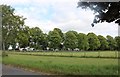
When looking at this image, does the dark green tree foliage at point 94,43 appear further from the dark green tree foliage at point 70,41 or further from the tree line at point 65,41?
the dark green tree foliage at point 70,41

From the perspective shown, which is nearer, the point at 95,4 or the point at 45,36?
the point at 95,4

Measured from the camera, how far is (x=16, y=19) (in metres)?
58.8

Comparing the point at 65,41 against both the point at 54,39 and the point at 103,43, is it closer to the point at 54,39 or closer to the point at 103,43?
the point at 54,39

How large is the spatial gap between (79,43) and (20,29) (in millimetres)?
73885

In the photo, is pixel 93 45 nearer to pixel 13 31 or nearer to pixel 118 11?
pixel 13 31

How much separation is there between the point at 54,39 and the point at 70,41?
21.7 ft

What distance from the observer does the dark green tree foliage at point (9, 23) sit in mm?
57438

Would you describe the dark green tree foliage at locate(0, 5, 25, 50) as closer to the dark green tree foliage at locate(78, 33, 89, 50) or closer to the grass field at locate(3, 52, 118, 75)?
the grass field at locate(3, 52, 118, 75)

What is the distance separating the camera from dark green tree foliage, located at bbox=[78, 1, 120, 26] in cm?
1822

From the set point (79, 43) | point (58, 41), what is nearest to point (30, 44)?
point (58, 41)

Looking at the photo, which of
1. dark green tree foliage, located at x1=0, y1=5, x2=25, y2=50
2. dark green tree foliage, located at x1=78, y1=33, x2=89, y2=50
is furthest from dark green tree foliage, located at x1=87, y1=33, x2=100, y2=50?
dark green tree foliage, located at x1=0, y1=5, x2=25, y2=50

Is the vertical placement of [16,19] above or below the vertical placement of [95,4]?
above

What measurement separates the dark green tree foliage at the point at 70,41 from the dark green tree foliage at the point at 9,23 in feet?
217

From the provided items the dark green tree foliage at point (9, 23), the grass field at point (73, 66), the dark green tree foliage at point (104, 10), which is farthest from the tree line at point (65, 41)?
the dark green tree foliage at point (104, 10)
